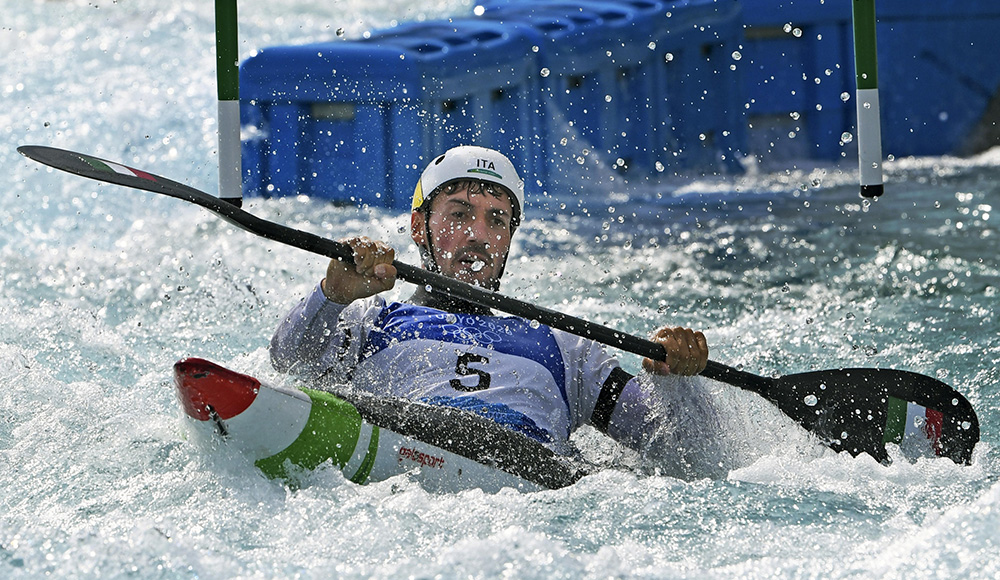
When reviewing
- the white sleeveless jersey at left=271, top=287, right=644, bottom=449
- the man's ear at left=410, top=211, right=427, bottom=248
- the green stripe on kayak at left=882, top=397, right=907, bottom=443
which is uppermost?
the man's ear at left=410, top=211, right=427, bottom=248

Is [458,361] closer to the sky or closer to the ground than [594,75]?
closer to the ground

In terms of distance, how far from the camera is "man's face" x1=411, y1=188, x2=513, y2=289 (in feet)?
11.8

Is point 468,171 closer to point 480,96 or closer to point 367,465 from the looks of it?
point 367,465

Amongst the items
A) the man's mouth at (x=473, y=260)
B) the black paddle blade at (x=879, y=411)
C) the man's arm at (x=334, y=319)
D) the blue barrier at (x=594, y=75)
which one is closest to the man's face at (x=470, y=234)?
the man's mouth at (x=473, y=260)

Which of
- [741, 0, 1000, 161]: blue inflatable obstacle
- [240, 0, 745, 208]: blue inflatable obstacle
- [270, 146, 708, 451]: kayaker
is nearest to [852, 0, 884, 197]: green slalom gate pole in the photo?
[270, 146, 708, 451]: kayaker

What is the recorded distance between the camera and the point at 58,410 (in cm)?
364

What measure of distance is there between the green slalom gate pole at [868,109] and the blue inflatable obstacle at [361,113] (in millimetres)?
3449

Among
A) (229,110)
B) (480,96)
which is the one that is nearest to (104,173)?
(229,110)

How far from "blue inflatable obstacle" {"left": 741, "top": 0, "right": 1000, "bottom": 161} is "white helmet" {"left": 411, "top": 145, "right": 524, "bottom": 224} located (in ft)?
20.6

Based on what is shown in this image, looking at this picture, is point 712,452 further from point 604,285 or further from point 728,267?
point 728,267

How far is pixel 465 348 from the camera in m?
3.29

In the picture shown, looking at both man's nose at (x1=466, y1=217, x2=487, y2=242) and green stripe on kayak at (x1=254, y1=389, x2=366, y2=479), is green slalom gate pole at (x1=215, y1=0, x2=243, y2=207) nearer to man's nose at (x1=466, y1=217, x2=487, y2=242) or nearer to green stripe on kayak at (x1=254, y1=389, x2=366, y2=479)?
man's nose at (x1=466, y1=217, x2=487, y2=242)

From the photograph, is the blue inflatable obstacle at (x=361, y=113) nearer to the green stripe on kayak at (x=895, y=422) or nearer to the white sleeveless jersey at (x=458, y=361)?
the white sleeveless jersey at (x=458, y=361)

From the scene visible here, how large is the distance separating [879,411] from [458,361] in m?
1.32
